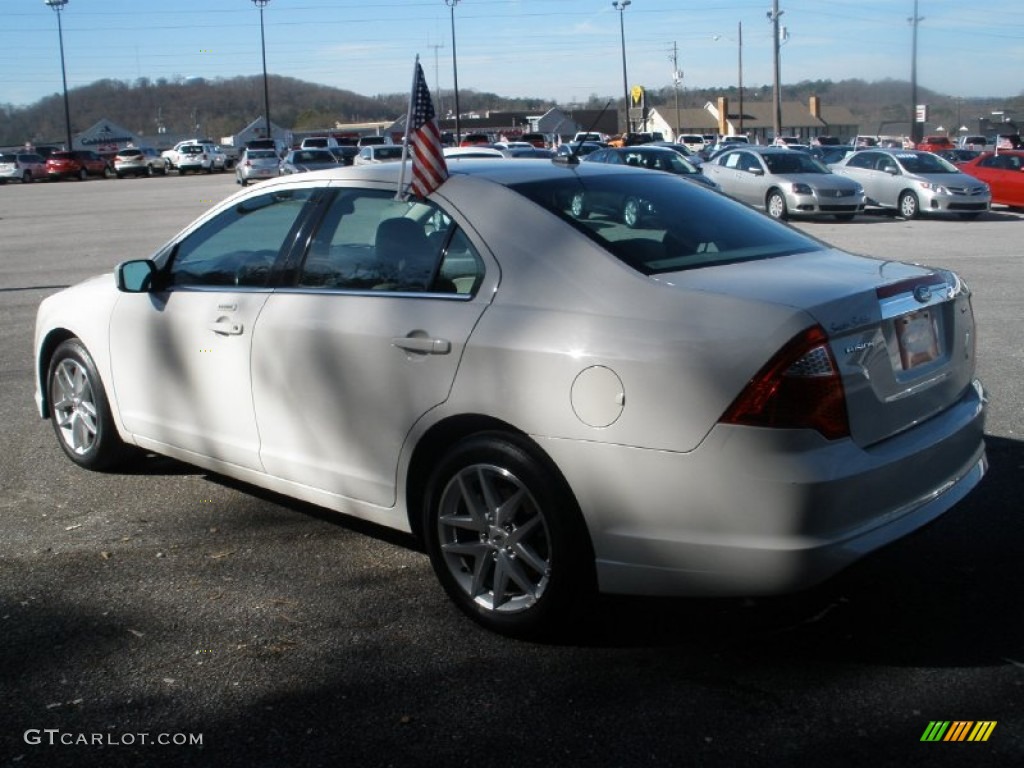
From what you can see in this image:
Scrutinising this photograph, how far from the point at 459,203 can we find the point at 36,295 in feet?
35.1

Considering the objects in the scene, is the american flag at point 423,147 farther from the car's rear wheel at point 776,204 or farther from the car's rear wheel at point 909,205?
the car's rear wheel at point 909,205

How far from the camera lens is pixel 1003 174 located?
25938 millimetres

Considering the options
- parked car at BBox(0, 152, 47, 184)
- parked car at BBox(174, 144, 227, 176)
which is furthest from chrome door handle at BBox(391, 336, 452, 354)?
parked car at BBox(174, 144, 227, 176)

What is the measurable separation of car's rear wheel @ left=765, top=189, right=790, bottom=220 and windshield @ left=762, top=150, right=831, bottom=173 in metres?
0.63

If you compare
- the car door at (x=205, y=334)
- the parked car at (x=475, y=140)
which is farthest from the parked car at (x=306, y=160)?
the car door at (x=205, y=334)

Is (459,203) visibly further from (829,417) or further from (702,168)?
(702,168)

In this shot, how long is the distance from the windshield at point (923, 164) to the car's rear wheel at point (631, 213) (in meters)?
22.5

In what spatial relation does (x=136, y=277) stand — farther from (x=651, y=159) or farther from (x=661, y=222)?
(x=651, y=159)

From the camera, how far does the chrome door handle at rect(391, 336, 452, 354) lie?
3.87m

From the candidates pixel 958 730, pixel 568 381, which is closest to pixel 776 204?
pixel 568 381

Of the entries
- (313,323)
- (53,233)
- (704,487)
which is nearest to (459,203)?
(313,323)

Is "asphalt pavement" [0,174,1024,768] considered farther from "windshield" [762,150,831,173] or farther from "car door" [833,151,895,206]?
"car door" [833,151,895,206]

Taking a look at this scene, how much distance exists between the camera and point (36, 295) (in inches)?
522

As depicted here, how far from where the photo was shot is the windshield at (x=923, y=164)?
24844 mm
